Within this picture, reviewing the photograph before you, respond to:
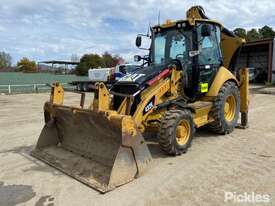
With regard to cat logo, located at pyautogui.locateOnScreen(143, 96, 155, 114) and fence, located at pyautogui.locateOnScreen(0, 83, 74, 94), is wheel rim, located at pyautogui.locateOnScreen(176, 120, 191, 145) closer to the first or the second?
cat logo, located at pyautogui.locateOnScreen(143, 96, 155, 114)

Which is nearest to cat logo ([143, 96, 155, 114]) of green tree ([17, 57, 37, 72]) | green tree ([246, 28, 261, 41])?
green tree ([17, 57, 37, 72])

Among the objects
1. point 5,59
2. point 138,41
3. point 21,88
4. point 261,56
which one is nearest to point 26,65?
point 5,59

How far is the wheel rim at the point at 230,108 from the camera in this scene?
7.14 m

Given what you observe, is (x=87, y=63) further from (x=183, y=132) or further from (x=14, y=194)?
(x=14, y=194)

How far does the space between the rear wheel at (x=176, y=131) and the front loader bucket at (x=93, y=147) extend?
0.58 m

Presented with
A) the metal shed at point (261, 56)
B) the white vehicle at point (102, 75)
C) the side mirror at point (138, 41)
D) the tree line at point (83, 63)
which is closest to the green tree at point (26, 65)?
the tree line at point (83, 63)

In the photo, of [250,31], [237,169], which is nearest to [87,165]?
[237,169]

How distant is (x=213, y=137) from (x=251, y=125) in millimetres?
1859

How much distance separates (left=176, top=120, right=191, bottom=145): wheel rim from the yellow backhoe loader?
0.02m

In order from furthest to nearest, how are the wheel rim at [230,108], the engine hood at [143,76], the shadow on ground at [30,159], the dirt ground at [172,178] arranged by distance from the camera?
the wheel rim at [230,108] → the engine hood at [143,76] → the shadow on ground at [30,159] → the dirt ground at [172,178]

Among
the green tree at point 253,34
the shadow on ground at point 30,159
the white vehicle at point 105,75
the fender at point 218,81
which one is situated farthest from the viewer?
the green tree at point 253,34

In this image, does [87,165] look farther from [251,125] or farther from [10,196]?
[251,125]

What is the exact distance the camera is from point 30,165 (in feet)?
17.0

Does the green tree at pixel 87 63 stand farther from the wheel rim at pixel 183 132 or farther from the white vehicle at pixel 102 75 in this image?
the wheel rim at pixel 183 132
